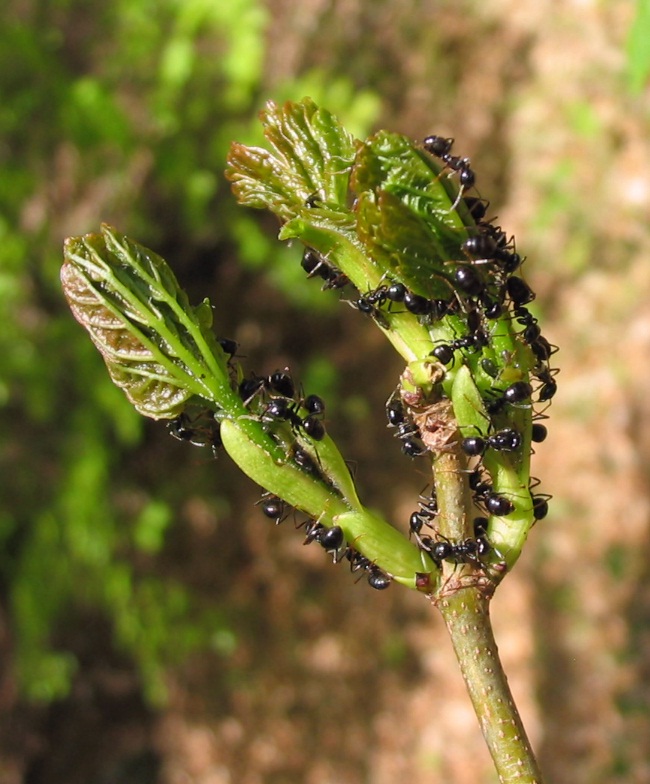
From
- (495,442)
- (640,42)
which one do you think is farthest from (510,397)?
(640,42)

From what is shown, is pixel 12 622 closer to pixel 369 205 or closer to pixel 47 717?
pixel 47 717

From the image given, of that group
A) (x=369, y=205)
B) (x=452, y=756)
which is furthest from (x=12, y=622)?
(x=369, y=205)

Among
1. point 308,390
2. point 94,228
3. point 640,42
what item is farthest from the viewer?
point 308,390

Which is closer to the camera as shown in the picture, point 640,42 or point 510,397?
point 510,397

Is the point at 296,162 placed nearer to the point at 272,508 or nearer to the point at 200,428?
the point at 200,428

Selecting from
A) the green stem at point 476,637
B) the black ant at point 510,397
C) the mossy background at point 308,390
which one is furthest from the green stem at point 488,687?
the mossy background at point 308,390

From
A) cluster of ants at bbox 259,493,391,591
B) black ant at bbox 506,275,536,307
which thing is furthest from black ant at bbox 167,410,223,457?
black ant at bbox 506,275,536,307

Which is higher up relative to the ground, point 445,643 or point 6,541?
point 445,643
